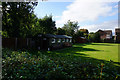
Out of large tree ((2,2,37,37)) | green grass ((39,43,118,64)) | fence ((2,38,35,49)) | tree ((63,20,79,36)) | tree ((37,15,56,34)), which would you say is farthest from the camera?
tree ((63,20,79,36))

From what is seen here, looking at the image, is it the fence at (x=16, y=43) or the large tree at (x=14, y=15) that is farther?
the large tree at (x=14, y=15)

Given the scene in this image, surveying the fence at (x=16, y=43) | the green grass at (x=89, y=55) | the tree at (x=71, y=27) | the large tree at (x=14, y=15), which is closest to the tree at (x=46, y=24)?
the tree at (x=71, y=27)

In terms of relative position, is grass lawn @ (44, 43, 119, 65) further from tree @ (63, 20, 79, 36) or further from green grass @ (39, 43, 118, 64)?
tree @ (63, 20, 79, 36)

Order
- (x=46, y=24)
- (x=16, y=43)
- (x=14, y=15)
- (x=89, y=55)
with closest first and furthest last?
(x=89, y=55) → (x=16, y=43) → (x=14, y=15) → (x=46, y=24)

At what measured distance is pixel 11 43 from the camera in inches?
454

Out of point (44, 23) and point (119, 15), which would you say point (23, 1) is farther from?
point (44, 23)

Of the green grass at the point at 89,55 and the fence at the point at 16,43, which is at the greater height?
the fence at the point at 16,43

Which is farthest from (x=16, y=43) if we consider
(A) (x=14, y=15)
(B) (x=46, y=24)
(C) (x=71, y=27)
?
(C) (x=71, y=27)

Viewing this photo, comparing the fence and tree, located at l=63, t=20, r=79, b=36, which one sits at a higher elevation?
tree, located at l=63, t=20, r=79, b=36

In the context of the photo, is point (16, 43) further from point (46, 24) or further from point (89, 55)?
point (46, 24)

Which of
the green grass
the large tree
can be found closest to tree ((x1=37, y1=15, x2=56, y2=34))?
the large tree

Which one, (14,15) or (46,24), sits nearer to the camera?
→ (14,15)

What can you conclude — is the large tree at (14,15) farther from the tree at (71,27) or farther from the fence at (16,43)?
the tree at (71,27)

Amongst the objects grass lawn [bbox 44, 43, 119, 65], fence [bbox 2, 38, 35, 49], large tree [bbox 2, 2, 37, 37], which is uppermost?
large tree [bbox 2, 2, 37, 37]
